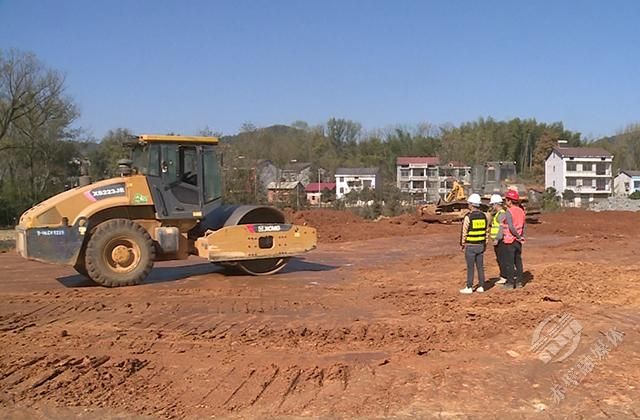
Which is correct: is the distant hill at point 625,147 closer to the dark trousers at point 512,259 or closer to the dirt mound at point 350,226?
the dirt mound at point 350,226

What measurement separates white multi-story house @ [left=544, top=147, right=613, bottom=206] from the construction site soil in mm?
77020

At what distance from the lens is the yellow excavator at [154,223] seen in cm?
1110

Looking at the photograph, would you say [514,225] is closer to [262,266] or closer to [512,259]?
[512,259]

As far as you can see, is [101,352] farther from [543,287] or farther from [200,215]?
[543,287]

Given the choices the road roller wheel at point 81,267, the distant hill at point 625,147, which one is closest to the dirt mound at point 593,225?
the road roller wheel at point 81,267

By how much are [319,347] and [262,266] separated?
6301 mm

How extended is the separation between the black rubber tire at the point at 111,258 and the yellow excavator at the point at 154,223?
0.7 inches

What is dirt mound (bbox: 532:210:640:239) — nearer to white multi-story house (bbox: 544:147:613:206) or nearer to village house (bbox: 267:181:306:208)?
village house (bbox: 267:181:306:208)

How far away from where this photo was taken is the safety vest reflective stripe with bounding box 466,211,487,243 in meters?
10.3

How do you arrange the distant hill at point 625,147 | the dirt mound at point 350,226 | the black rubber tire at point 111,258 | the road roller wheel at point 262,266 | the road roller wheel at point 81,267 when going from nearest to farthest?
the black rubber tire at point 111,258 < the road roller wheel at point 81,267 < the road roller wheel at point 262,266 < the dirt mound at point 350,226 < the distant hill at point 625,147

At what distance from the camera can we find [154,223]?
1202 cm

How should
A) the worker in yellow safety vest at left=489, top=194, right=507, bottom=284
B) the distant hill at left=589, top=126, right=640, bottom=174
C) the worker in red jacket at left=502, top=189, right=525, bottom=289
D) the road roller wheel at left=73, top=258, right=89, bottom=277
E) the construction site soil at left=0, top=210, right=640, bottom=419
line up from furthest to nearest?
the distant hill at left=589, top=126, right=640, bottom=174 → the road roller wheel at left=73, top=258, right=89, bottom=277 → the worker in yellow safety vest at left=489, top=194, right=507, bottom=284 → the worker in red jacket at left=502, top=189, right=525, bottom=289 → the construction site soil at left=0, top=210, right=640, bottom=419

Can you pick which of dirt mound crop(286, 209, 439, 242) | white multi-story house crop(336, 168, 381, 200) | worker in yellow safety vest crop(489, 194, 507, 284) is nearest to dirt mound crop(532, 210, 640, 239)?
dirt mound crop(286, 209, 439, 242)

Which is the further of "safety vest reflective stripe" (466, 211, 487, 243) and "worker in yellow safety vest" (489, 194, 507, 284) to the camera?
"worker in yellow safety vest" (489, 194, 507, 284)
